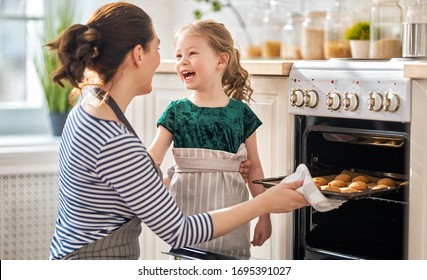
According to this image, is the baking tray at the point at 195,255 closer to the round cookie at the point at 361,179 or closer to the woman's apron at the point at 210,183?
the woman's apron at the point at 210,183

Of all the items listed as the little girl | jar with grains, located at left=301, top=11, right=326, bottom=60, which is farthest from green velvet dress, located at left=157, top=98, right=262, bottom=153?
jar with grains, located at left=301, top=11, right=326, bottom=60

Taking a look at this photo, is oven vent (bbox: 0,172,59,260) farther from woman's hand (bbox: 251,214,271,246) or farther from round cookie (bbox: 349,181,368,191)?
round cookie (bbox: 349,181,368,191)

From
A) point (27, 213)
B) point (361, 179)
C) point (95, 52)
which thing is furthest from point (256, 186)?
point (27, 213)

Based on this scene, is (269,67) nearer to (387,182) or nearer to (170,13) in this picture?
(387,182)

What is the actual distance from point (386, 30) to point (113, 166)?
1129 millimetres

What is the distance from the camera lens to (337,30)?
2559mm

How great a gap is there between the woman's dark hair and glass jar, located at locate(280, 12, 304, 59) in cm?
113

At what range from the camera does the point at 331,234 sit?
2.07 metres

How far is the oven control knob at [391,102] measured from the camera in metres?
1.79

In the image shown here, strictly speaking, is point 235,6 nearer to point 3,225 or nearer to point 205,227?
point 3,225

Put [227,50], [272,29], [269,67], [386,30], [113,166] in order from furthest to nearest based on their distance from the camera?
[272,29] → [386,30] → [269,67] → [227,50] → [113,166]

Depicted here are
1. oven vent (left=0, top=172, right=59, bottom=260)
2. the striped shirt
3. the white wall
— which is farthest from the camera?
the white wall

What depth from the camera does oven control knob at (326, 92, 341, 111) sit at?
1939 mm

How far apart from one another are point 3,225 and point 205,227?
5.24ft
